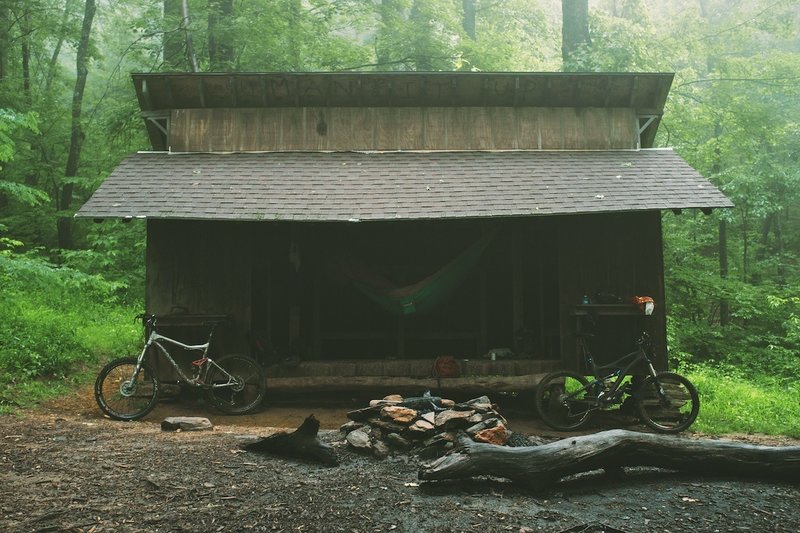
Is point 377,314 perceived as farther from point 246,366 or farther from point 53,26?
point 53,26

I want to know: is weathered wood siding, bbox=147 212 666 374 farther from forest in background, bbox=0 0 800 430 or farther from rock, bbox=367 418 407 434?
forest in background, bbox=0 0 800 430

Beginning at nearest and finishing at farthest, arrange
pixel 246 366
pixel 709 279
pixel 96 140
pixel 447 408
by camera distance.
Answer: pixel 447 408, pixel 246 366, pixel 709 279, pixel 96 140

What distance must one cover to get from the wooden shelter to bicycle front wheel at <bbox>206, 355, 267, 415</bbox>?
9.9 inches

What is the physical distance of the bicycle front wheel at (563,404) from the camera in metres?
6.15

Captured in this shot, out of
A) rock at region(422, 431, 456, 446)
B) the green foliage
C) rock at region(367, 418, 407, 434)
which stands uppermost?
rock at region(367, 418, 407, 434)

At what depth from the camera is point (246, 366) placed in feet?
22.0

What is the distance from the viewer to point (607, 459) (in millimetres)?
3721

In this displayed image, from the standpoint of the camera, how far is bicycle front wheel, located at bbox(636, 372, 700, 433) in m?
6.09

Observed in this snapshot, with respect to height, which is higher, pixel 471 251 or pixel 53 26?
pixel 53 26

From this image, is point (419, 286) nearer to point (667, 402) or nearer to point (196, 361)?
point (196, 361)

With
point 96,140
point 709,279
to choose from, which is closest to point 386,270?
point 709,279

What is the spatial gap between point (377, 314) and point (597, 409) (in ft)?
11.8

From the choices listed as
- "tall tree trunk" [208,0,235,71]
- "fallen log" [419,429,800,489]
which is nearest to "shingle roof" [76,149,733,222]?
"fallen log" [419,429,800,489]

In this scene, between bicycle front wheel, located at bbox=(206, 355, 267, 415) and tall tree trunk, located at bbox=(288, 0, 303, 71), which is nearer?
bicycle front wheel, located at bbox=(206, 355, 267, 415)
